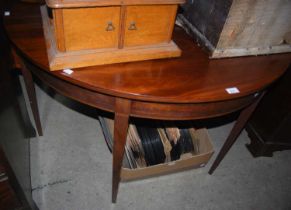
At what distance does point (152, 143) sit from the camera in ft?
4.28

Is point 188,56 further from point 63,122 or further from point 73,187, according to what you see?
point 63,122

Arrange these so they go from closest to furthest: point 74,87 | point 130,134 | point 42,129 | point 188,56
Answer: point 74,87, point 188,56, point 130,134, point 42,129

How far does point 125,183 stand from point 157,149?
10.2 inches

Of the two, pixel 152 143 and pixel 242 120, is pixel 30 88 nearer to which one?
pixel 152 143

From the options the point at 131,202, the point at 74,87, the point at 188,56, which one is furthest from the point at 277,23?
the point at 131,202

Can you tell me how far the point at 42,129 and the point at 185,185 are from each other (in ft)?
2.92

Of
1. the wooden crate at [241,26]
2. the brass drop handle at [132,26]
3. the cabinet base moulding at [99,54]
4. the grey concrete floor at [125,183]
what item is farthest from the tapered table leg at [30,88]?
the wooden crate at [241,26]

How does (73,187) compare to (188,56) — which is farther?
(73,187)

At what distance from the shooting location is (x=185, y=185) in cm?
140

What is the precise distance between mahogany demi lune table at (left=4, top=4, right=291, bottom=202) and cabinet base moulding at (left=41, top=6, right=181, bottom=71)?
0.02 metres

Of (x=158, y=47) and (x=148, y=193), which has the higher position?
(x=158, y=47)

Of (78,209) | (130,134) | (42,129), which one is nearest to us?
(78,209)

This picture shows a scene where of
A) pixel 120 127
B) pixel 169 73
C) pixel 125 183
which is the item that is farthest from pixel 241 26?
pixel 125 183

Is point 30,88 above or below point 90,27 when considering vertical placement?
below
